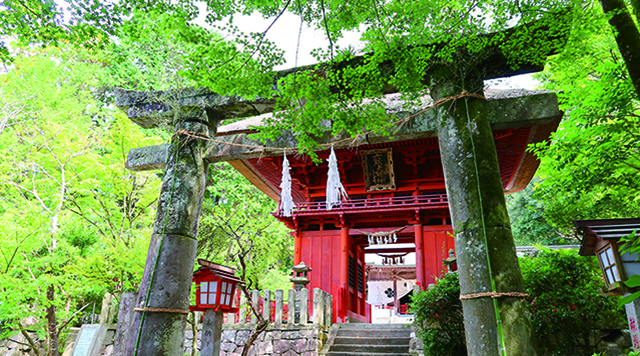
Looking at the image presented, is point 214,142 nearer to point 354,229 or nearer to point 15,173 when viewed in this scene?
point 354,229

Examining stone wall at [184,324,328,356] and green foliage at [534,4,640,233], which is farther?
stone wall at [184,324,328,356]

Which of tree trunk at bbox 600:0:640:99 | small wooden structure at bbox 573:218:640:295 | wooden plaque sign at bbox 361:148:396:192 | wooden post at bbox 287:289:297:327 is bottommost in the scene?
wooden post at bbox 287:289:297:327

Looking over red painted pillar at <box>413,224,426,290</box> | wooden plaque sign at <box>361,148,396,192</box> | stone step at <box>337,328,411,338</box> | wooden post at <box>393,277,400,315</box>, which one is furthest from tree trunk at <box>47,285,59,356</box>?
wooden post at <box>393,277,400,315</box>

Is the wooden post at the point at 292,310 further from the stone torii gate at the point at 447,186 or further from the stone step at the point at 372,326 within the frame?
the stone torii gate at the point at 447,186

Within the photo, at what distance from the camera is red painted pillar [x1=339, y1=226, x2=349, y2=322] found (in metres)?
9.97

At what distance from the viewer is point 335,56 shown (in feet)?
13.7

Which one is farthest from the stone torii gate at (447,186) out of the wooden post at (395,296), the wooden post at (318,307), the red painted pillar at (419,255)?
the wooden post at (395,296)

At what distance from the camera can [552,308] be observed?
5.08 m

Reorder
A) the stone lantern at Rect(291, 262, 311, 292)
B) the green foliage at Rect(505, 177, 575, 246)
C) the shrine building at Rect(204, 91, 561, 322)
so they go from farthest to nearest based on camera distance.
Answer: the green foliage at Rect(505, 177, 575, 246) < the shrine building at Rect(204, 91, 561, 322) < the stone lantern at Rect(291, 262, 311, 292)

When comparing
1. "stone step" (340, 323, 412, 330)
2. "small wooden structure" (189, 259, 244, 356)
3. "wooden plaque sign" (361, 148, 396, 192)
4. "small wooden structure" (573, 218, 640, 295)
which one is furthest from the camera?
"wooden plaque sign" (361, 148, 396, 192)

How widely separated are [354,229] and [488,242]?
784 centimetres

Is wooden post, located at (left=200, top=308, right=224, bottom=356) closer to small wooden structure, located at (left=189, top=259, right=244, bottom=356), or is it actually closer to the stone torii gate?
small wooden structure, located at (left=189, top=259, right=244, bottom=356)

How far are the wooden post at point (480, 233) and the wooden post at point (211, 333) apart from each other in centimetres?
336

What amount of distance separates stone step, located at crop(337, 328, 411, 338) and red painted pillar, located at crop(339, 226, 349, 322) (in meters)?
1.38
